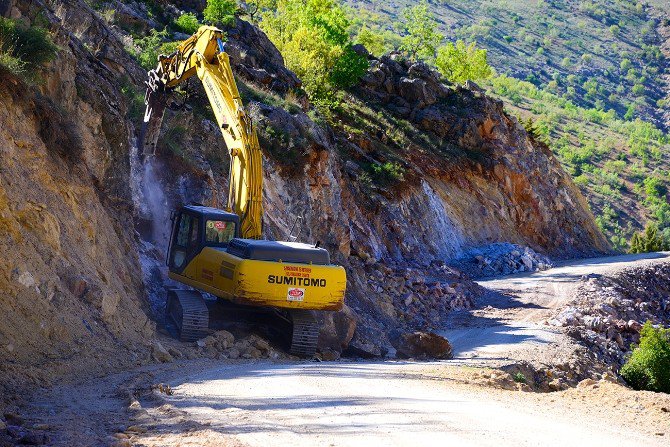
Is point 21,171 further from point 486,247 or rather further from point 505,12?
point 505,12

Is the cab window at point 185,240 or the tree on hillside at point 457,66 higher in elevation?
the tree on hillside at point 457,66

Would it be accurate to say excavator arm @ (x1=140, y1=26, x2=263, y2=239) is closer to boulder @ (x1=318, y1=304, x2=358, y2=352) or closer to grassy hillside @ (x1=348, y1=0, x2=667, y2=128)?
boulder @ (x1=318, y1=304, x2=358, y2=352)

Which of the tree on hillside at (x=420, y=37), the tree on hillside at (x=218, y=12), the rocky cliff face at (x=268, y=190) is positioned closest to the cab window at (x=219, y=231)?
the rocky cliff face at (x=268, y=190)

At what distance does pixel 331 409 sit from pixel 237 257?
6.41 m

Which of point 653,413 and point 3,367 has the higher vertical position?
point 3,367

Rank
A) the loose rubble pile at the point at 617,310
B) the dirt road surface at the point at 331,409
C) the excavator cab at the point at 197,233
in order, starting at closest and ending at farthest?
the dirt road surface at the point at 331,409, the excavator cab at the point at 197,233, the loose rubble pile at the point at 617,310

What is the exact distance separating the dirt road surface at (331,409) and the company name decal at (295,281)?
57.5 inches

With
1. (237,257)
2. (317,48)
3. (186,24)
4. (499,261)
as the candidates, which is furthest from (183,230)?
(317,48)

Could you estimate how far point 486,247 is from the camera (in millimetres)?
43250

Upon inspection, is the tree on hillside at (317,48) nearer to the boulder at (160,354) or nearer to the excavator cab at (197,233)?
the excavator cab at (197,233)

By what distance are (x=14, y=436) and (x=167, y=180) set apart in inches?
552

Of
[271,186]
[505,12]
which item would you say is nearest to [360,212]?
[271,186]

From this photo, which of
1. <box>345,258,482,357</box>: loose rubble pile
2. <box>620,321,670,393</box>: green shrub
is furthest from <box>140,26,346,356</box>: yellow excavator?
<box>620,321,670,393</box>: green shrub

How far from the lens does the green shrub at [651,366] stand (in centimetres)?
1930
